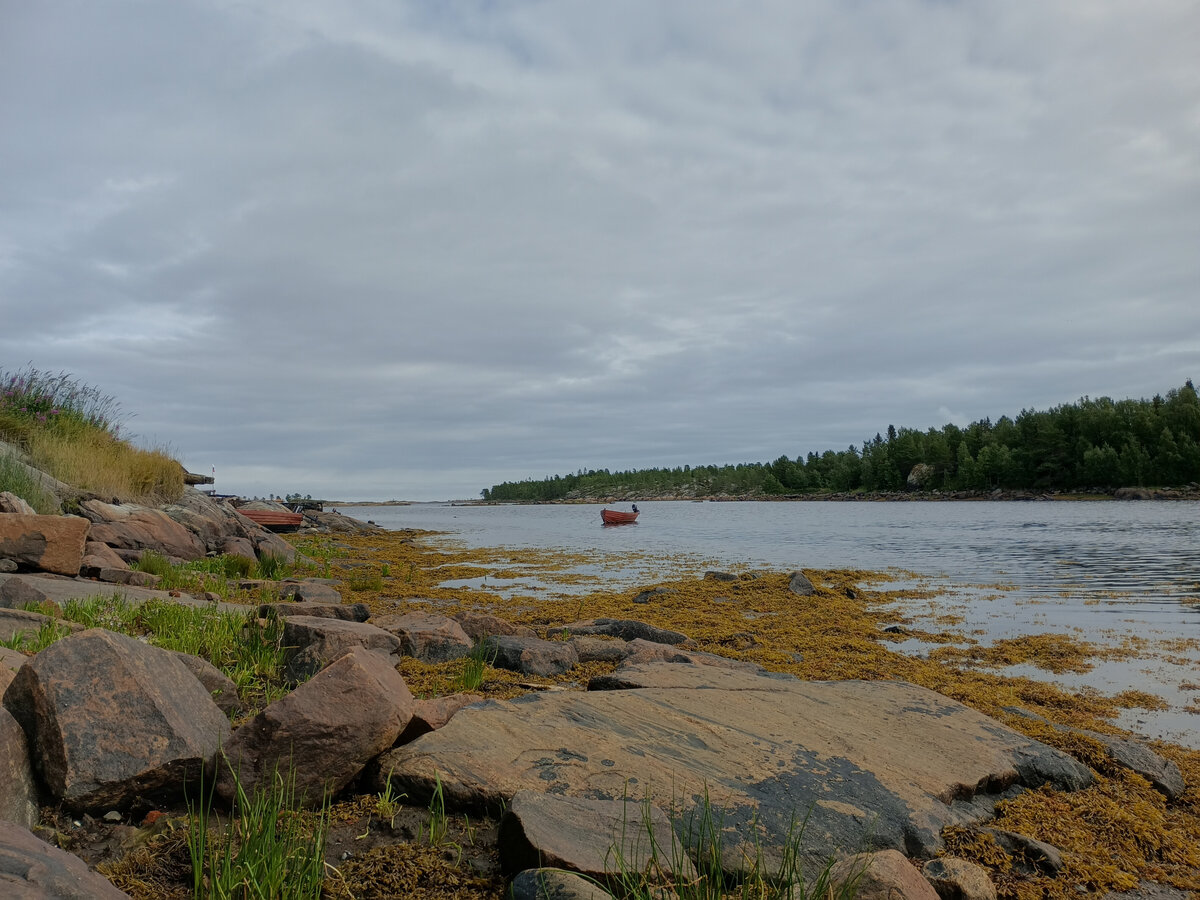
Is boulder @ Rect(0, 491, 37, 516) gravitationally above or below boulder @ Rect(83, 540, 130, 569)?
above

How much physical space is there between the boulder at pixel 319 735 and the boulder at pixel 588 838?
0.84m

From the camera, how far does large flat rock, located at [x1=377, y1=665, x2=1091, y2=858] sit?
3.32m

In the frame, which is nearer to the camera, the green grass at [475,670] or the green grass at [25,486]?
the green grass at [475,670]

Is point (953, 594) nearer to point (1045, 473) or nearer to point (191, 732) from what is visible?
point (191, 732)

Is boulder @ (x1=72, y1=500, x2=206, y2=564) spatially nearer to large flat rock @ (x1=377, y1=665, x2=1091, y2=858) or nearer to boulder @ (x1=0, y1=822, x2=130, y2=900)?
large flat rock @ (x1=377, y1=665, x2=1091, y2=858)

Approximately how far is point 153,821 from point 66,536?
7.10 metres

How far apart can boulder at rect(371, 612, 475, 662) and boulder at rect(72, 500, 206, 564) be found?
7.56 m

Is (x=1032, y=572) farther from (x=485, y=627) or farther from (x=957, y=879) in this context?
(x=957, y=879)

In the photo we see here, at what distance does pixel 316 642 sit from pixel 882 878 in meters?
4.07

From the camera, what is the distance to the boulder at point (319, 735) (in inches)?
126

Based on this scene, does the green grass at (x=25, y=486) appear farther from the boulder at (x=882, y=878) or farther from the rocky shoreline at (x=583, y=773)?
the boulder at (x=882, y=878)

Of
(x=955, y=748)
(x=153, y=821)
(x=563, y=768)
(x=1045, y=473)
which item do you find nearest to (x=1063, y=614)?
(x=955, y=748)

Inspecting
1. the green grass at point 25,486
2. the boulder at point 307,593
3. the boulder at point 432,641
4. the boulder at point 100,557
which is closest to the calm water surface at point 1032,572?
the boulder at point 307,593

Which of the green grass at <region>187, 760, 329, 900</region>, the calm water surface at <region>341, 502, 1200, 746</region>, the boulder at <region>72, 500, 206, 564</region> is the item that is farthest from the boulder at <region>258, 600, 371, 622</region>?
the calm water surface at <region>341, 502, 1200, 746</region>
